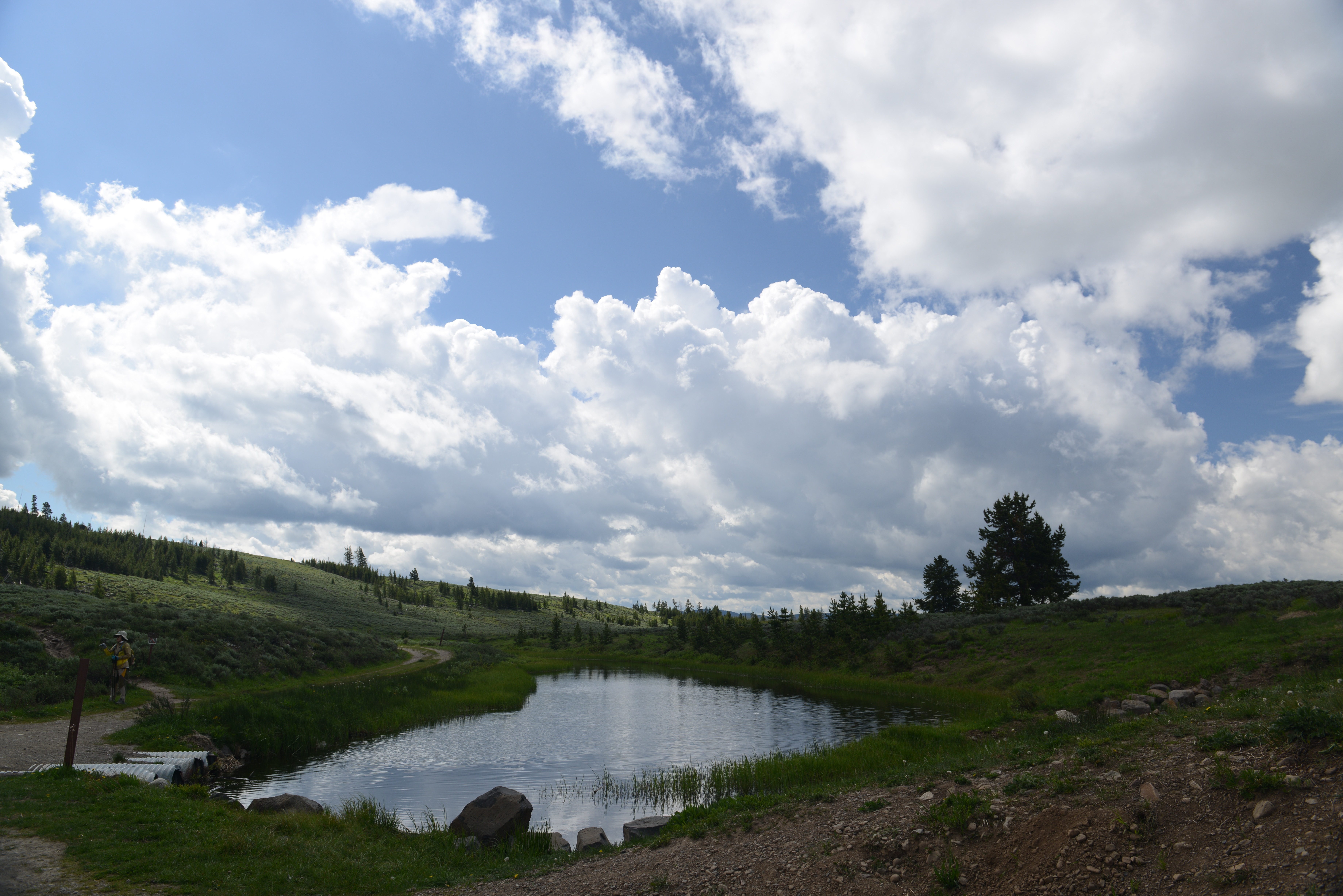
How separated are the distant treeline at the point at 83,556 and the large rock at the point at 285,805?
95.2 metres

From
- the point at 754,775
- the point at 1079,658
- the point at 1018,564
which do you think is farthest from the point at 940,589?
the point at 754,775

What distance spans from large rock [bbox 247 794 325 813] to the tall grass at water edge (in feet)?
29.8

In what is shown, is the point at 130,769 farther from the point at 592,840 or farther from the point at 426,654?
the point at 426,654

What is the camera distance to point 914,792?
1299 centimetres

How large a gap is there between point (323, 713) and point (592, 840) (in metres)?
23.7

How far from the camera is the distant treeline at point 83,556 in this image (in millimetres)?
107312

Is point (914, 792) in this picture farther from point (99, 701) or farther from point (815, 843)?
point (99, 701)

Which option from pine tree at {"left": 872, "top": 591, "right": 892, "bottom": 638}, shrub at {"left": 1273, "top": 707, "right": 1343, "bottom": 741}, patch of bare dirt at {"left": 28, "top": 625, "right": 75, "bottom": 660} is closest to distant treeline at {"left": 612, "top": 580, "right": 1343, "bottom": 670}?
pine tree at {"left": 872, "top": 591, "right": 892, "bottom": 638}

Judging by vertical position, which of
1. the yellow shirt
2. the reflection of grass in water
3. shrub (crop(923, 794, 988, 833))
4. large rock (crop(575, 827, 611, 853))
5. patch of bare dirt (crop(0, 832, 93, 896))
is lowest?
the reflection of grass in water

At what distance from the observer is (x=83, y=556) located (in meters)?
137

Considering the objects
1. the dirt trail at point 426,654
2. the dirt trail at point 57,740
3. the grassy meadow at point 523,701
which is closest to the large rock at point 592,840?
the grassy meadow at point 523,701

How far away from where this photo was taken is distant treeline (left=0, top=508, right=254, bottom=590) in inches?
4225

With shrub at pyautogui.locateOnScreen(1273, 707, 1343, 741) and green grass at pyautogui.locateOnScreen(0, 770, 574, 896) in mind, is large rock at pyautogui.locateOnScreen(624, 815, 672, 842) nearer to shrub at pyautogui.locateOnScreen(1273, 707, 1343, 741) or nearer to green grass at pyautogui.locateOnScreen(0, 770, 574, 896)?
green grass at pyautogui.locateOnScreen(0, 770, 574, 896)

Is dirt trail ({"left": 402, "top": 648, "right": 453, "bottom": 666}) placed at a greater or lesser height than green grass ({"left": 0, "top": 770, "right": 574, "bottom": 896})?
lesser
